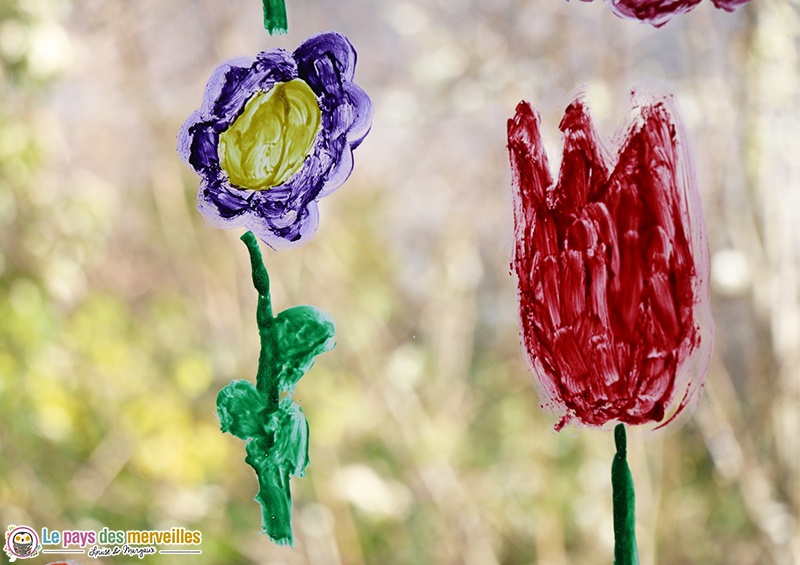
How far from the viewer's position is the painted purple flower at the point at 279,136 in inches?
23.6

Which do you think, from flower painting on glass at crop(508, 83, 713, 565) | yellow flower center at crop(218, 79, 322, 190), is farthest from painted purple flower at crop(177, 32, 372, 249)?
flower painting on glass at crop(508, 83, 713, 565)

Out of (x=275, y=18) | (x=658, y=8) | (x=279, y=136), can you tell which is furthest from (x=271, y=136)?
(x=658, y=8)

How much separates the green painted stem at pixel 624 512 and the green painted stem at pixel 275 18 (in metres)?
0.56

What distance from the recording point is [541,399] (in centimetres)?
58

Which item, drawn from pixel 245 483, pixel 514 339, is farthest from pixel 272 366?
pixel 514 339

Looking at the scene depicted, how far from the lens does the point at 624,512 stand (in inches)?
22.9

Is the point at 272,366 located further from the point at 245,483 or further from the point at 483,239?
the point at 483,239

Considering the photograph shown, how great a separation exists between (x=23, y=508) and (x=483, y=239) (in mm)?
658

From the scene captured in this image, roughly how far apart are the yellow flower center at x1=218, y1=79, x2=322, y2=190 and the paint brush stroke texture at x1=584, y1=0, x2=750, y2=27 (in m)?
0.32

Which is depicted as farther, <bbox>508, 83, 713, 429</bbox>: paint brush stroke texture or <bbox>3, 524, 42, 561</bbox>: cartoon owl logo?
<bbox>3, 524, 42, 561</bbox>: cartoon owl logo

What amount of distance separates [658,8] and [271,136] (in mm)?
406

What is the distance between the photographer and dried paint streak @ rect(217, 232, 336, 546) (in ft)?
2.06

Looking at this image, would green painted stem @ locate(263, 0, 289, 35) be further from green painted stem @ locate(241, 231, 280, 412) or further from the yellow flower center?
green painted stem @ locate(241, 231, 280, 412)

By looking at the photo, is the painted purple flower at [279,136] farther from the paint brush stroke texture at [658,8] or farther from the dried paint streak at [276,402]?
the paint brush stroke texture at [658,8]
